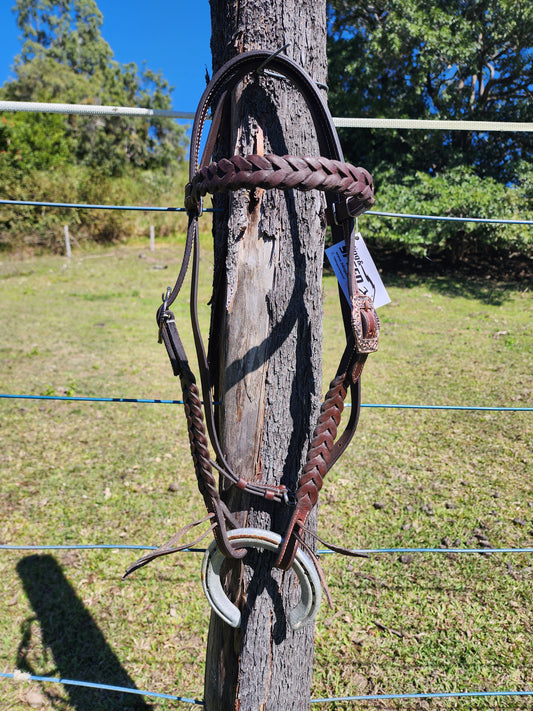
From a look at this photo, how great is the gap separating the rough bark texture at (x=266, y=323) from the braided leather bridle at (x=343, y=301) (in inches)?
2.1

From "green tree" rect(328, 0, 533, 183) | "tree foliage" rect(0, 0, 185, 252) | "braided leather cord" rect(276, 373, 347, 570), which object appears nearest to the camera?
"braided leather cord" rect(276, 373, 347, 570)

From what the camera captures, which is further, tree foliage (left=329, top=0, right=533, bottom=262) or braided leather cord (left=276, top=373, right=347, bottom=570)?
tree foliage (left=329, top=0, right=533, bottom=262)

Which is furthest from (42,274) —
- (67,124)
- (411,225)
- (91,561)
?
(67,124)

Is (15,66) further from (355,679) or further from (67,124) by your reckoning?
(355,679)

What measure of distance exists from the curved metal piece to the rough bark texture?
0.03 m

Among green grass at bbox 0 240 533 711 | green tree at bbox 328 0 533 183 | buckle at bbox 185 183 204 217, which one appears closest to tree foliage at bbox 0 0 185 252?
green tree at bbox 328 0 533 183

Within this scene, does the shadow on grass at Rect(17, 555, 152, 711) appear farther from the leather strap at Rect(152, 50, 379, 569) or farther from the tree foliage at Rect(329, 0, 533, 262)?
the tree foliage at Rect(329, 0, 533, 262)

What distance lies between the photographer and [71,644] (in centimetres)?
207

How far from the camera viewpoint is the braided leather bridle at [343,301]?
2.68ft

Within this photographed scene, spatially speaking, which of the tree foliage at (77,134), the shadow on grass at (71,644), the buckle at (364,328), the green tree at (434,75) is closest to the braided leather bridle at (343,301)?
the buckle at (364,328)

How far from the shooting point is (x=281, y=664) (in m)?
1.11

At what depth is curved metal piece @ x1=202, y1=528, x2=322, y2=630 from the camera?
3.18 feet

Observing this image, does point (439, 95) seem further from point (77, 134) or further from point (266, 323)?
point (77, 134)

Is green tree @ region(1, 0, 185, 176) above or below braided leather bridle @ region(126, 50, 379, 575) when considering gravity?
above
